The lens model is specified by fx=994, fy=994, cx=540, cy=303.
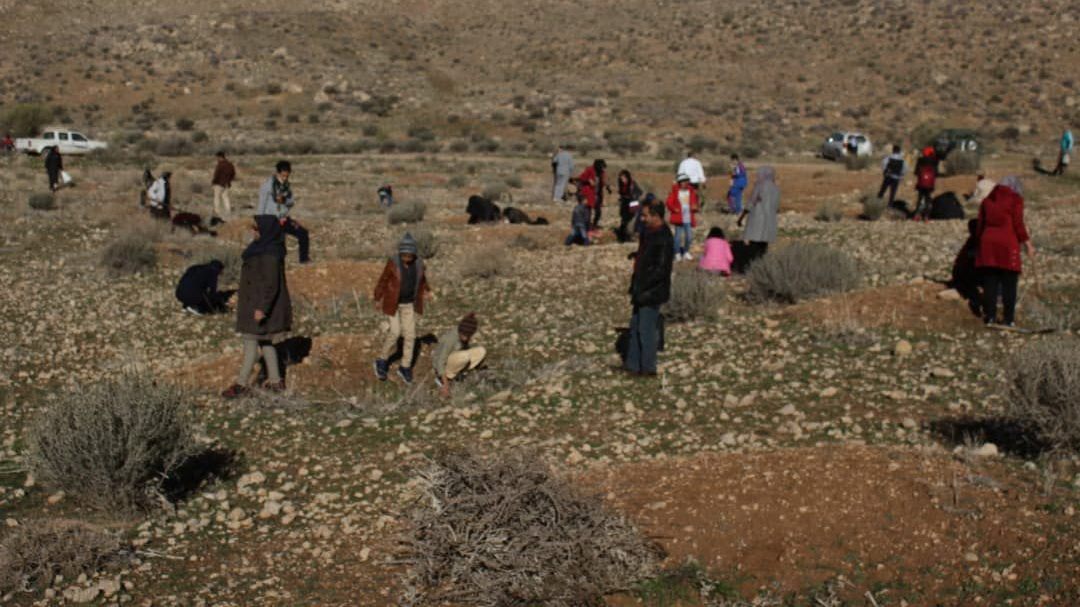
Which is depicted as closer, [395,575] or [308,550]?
[395,575]

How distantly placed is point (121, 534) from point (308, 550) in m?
1.22

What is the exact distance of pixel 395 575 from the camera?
18.5ft

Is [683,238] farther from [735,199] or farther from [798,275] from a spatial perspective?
[735,199]

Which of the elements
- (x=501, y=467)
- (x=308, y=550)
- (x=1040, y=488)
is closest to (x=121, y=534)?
(x=308, y=550)

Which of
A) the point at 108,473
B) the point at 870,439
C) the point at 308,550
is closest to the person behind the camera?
the point at 308,550

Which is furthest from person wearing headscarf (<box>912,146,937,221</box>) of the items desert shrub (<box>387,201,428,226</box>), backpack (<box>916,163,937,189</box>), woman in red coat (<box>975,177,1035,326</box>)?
desert shrub (<box>387,201,428,226</box>)

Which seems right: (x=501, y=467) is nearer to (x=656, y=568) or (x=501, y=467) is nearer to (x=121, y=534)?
(x=656, y=568)

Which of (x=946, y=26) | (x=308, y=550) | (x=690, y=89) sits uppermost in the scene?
(x=946, y=26)

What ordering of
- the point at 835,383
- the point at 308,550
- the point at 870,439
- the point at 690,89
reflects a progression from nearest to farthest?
the point at 308,550 < the point at 870,439 < the point at 835,383 < the point at 690,89

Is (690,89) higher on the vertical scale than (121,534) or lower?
higher

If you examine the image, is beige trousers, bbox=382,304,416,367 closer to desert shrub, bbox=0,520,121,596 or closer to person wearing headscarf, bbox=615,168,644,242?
desert shrub, bbox=0,520,121,596

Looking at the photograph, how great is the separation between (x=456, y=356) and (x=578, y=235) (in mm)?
8822

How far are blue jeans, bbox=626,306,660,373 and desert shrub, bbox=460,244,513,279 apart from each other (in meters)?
5.63

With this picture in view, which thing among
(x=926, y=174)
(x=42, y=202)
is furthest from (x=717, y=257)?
(x=42, y=202)
